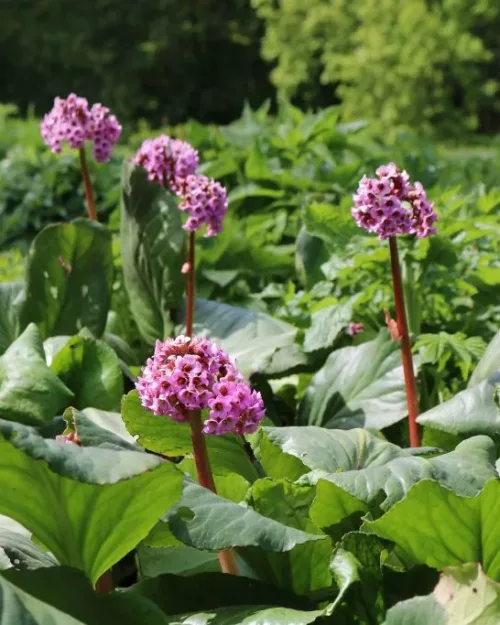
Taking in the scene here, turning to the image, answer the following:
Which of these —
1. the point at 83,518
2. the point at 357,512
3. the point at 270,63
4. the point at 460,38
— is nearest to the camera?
the point at 83,518

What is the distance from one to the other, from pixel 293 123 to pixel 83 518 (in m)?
4.03

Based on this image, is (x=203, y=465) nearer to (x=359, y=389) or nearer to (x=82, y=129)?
(x=359, y=389)

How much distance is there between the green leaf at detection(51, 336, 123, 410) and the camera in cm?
228

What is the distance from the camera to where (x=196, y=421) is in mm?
1403

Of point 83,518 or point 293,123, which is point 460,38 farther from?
point 83,518

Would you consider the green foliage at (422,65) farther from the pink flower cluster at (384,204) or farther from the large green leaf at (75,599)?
the large green leaf at (75,599)

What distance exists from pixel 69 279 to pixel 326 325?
0.73 meters

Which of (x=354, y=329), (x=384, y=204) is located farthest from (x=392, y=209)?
(x=354, y=329)

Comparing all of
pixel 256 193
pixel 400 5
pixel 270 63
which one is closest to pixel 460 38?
pixel 400 5

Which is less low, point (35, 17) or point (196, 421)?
point (35, 17)

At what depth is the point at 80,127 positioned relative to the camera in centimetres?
265

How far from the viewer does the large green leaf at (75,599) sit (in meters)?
1.21

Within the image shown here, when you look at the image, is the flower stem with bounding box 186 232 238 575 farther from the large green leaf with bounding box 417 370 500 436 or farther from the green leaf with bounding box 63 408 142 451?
the large green leaf with bounding box 417 370 500 436

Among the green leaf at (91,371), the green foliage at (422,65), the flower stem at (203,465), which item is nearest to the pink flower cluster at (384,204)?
the flower stem at (203,465)
